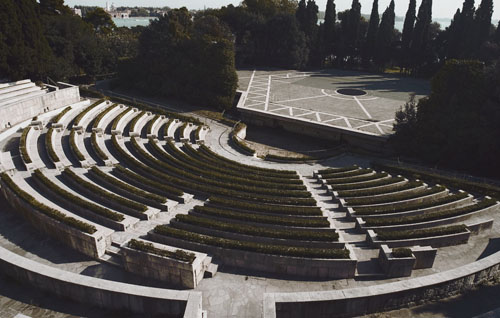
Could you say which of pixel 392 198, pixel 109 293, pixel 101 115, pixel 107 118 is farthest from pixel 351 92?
pixel 109 293

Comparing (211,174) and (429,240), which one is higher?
(211,174)

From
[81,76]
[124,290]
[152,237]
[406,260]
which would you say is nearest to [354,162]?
[406,260]

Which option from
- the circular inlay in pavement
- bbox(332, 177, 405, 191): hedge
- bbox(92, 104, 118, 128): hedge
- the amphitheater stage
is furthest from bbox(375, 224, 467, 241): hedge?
the circular inlay in pavement

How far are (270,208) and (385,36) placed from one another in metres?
69.8

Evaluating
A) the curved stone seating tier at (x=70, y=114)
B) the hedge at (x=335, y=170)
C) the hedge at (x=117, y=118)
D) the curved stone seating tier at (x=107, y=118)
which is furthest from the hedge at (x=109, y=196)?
the hedge at (x=335, y=170)

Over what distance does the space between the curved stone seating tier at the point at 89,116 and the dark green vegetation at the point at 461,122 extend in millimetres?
33244

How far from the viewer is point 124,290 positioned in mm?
13742

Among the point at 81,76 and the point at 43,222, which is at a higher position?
the point at 81,76

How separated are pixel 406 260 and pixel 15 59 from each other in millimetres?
42974

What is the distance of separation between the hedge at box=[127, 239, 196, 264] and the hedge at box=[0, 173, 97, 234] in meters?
3.02

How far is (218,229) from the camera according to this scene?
18.2 meters

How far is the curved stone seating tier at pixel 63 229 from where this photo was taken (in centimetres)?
1750

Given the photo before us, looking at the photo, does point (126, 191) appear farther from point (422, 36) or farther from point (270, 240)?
point (422, 36)

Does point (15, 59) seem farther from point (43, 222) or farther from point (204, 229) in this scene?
point (204, 229)
